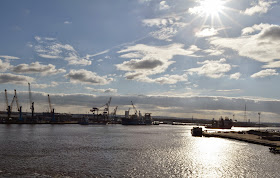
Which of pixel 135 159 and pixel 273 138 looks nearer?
pixel 135 159

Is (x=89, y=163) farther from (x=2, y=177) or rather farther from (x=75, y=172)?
(x=2, y=177)

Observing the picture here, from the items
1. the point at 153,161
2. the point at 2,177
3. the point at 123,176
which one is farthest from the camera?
the point at 153,161

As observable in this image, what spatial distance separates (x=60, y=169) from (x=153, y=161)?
880 inches

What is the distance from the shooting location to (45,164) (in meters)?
56.1

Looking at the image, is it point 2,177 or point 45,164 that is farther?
point 45,164

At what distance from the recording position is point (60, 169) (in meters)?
51.4

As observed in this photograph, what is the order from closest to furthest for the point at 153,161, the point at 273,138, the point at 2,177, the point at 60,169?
the point at 2,177, the point at 60,169, the point at 153,161, the point at 273,138

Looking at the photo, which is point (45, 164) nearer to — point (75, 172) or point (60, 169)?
point (60, 169)

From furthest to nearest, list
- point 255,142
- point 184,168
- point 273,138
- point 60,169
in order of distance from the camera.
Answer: point 273,138
point 255,142
point 184,168
point 60,169

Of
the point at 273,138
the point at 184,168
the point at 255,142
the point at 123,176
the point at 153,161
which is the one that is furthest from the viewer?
the point at 273,138

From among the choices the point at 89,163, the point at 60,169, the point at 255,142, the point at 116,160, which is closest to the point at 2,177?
the point at 60,169

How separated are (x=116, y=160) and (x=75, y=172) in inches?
618

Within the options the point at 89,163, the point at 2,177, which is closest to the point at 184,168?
the point at 89,163

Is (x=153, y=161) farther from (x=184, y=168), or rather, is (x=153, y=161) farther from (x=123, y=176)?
(x=123, y=176)
